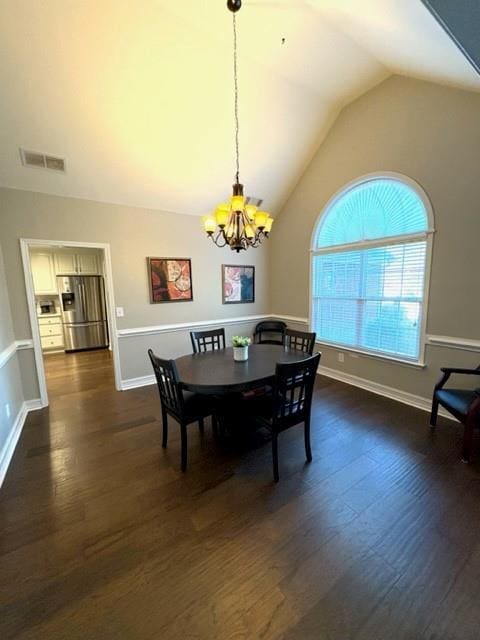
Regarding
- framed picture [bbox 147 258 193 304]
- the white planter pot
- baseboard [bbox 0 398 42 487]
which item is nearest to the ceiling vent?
framed picture [bbox 147 258 193 304]

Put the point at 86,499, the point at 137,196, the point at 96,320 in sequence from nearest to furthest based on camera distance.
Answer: the point at 86,499 → the point at 137,196 → the point at 96,320

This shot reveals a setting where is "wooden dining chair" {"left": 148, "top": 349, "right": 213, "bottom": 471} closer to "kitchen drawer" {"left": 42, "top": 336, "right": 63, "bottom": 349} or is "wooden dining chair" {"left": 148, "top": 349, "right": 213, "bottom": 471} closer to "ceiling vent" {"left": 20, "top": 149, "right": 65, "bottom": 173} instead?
"ceiling vent" {"left": 20, "top": 149, "right": 65, "bottom": 173}

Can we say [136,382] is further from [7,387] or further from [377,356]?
[377,356]

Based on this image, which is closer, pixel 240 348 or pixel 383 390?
pixel 240 348

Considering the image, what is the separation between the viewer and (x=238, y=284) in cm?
488

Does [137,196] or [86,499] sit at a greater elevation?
[137,196]

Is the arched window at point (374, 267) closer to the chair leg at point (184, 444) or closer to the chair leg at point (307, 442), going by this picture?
the chair leg at point (307, 442)

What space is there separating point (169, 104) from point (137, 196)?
1260 millimetres

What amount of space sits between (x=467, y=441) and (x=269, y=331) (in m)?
3.33

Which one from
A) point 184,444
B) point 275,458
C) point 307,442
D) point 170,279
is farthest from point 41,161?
point 307,442

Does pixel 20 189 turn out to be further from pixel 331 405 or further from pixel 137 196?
pixel 331 405

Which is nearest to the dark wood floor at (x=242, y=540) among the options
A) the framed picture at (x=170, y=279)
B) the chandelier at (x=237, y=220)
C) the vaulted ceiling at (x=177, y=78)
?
the chandelier at (x=237, y=220)

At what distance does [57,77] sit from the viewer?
235cm

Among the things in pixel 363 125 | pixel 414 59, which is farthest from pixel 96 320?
pixel 414 59
